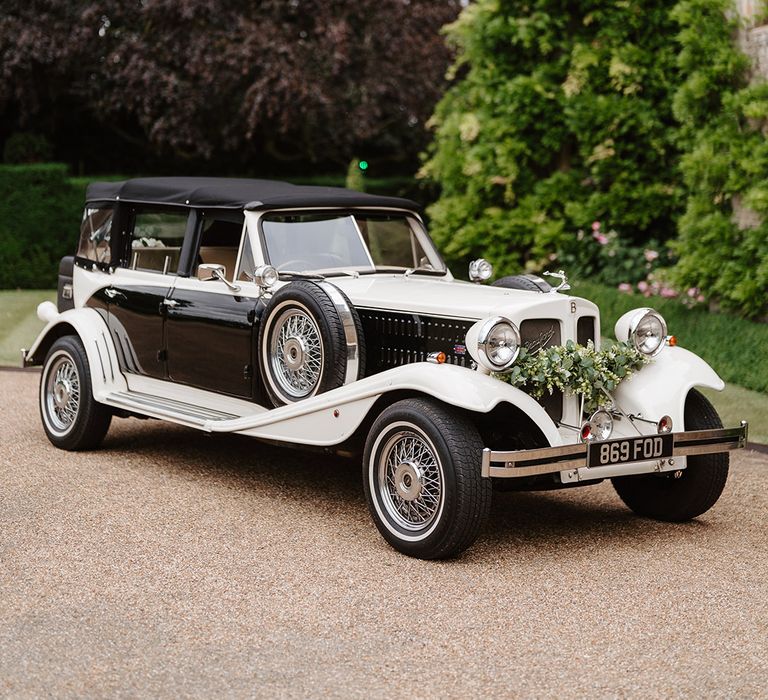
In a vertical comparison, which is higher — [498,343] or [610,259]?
[610,259]

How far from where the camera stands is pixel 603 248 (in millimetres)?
14055

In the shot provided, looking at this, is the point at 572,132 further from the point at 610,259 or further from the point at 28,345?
the point at 28,345

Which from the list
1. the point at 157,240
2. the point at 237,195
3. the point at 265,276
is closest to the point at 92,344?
the point at 157,240

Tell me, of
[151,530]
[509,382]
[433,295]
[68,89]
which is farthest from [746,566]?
[68,89]

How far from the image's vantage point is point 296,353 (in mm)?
6578

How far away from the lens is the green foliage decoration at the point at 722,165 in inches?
437

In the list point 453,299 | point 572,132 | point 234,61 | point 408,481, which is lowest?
point 408,481

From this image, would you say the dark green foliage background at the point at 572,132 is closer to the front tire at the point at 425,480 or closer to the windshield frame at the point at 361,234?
the windshield frame at the point at 361,234

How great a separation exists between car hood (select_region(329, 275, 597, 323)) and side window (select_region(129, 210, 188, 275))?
1.39 meters

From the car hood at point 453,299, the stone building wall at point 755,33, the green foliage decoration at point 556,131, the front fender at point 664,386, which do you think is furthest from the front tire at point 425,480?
the green foliage decoration at point 556,131

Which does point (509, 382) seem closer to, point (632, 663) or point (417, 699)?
point (632, 663)

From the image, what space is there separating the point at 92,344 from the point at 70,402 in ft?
1.46

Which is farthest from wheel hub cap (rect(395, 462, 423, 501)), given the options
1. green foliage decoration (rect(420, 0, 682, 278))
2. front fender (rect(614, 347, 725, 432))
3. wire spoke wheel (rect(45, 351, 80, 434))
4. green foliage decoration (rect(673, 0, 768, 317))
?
green foliage decoration (rect(420, 0, 682, 278))

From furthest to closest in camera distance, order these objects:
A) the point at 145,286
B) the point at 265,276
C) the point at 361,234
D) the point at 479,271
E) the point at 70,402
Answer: the point at 70,402
the point at 145,286
the point at 479,271
the point at 361,234
the point at 265,276
